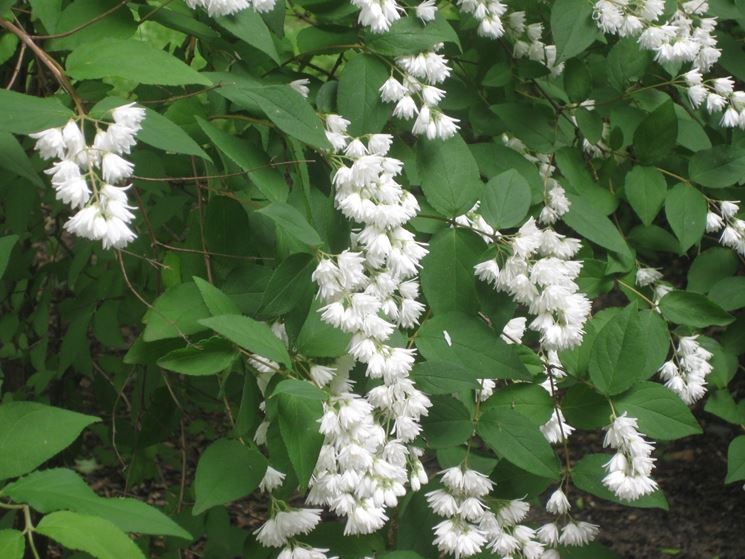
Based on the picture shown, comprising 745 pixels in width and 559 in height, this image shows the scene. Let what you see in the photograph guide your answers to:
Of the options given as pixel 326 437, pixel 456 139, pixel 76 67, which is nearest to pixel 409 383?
pixel 326 437

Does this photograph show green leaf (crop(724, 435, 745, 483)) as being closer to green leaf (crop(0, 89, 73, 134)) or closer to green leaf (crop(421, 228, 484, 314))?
green leaf (crop(421, 228, 484, 314))

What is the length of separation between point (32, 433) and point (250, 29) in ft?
2.37

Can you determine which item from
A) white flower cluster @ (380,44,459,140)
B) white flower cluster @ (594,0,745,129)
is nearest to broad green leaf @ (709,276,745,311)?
white flower cluster @ (594,0,745,129)

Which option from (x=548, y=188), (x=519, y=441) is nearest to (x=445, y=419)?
(x=519, y=441)

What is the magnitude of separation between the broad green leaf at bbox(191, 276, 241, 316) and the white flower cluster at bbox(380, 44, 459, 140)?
529 mm

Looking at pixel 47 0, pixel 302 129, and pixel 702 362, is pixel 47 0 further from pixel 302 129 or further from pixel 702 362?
pixel 702 362

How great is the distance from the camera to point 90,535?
40.0 inches

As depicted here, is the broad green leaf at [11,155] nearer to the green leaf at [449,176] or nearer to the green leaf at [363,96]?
the green leaf at [363,96]

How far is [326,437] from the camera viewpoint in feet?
4.41

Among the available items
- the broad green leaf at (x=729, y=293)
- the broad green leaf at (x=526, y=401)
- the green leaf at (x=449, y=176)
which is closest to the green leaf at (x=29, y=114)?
the green leaf at (x=449, y=176)

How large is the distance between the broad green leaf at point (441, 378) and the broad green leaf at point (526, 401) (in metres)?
0.25

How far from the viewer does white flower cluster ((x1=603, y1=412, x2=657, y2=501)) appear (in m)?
1.61

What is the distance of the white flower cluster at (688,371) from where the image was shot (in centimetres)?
209

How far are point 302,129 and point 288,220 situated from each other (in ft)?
0.63
